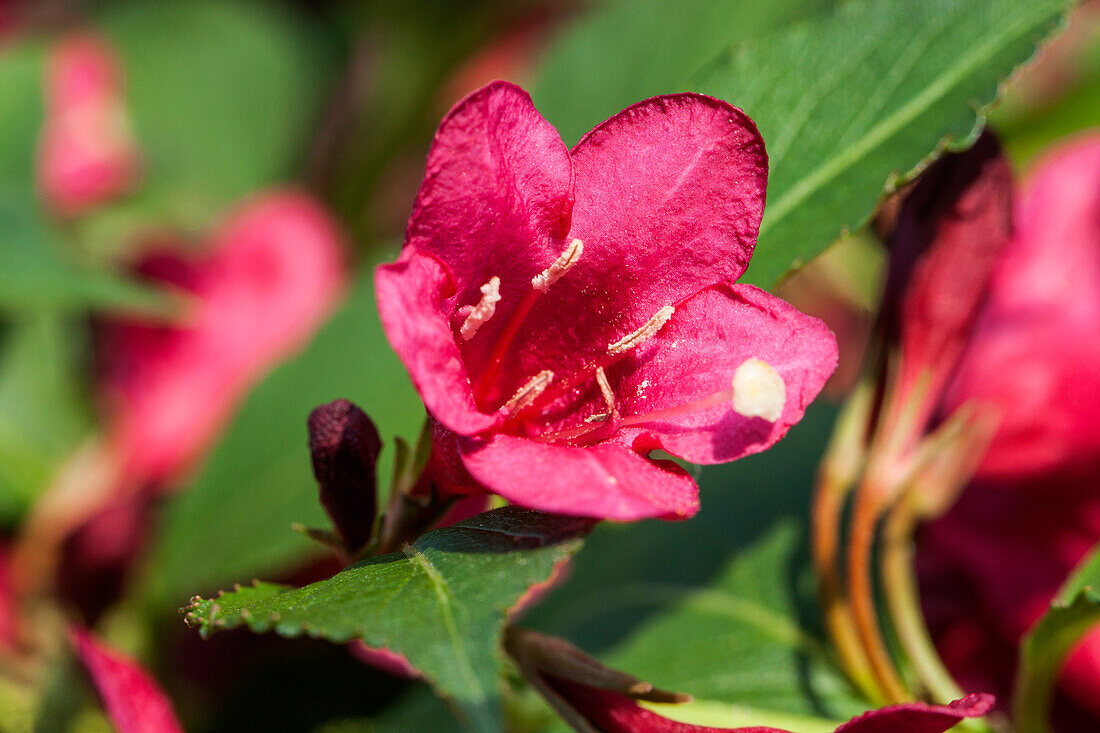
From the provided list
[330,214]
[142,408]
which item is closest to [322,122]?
[330,214]

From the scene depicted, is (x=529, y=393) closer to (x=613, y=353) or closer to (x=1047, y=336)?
(x=613, y=353)

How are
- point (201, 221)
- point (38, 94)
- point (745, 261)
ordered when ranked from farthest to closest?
point (201, 221) → point (38, 94) → point (745, 261)

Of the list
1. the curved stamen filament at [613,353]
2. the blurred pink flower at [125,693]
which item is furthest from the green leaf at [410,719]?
the curved stamen filament at [613,353]

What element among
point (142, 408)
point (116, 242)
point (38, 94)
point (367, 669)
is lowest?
point (367, 669)

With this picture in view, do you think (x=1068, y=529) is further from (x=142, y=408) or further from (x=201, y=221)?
(x=201, y=221)

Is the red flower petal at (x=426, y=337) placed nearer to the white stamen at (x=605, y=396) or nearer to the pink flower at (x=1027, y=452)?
the white stamen at (x=605, y=396)

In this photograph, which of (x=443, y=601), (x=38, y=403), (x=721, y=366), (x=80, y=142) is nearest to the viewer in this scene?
(x=443, y=601)

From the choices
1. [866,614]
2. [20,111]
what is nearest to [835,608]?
[866,614]
